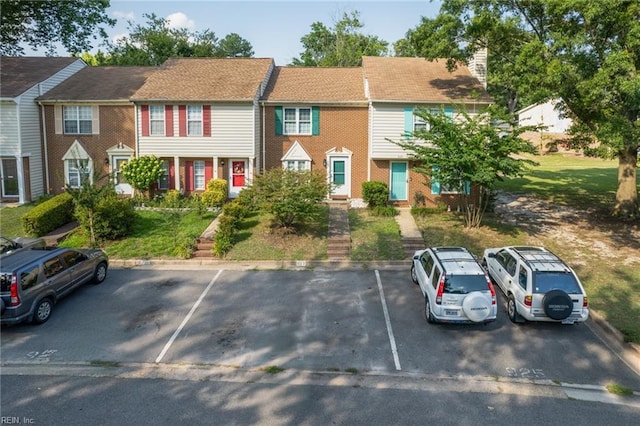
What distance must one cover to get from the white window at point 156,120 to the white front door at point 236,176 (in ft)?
12.8

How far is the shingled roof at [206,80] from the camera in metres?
24.3

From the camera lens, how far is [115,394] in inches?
381

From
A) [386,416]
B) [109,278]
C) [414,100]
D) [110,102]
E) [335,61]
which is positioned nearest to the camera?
[386,416]

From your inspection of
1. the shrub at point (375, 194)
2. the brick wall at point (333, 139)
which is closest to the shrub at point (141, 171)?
the brick wall at point (333, 139)

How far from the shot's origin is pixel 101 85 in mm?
27312

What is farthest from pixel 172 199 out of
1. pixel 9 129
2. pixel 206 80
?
pixel 9 129

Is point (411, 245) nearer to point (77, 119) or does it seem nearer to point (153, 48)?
point (77, 119)

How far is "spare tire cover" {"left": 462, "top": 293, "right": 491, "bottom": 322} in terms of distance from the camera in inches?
467

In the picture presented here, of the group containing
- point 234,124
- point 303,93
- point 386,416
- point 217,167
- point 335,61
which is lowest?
point 386,416

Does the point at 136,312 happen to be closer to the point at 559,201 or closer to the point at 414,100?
the point at 414,100

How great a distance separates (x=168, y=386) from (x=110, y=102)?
19.8 m

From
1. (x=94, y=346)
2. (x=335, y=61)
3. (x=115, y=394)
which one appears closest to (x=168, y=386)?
(x=115, y=394)

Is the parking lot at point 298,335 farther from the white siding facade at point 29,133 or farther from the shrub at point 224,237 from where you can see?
the white siding facade at point 29,133

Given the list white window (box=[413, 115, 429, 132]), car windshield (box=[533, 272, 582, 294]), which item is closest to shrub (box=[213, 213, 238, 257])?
white window (box=[413, 115, 429, 132])
